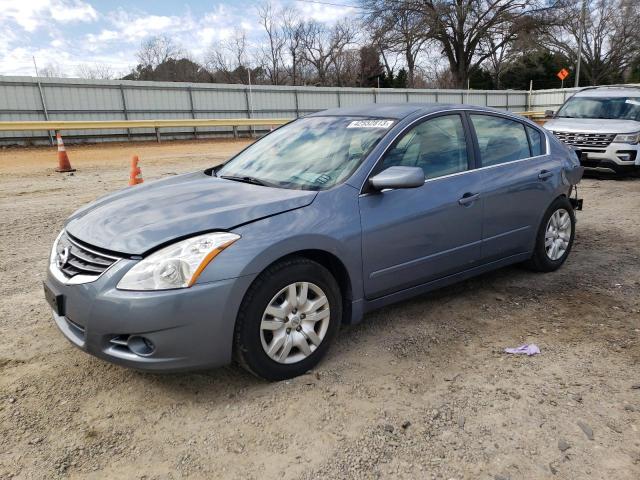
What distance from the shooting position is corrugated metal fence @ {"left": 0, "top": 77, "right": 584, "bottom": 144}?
754 inches

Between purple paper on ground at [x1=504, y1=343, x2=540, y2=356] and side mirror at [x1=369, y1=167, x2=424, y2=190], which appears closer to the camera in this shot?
side mirror at [x1=369, y1=167, x2=424, y2=190]

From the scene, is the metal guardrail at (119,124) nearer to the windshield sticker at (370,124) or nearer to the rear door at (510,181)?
the rear door at (510,181)

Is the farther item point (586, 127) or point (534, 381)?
point (586, 127)

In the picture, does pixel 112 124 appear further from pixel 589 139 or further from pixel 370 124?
pixel 370 124

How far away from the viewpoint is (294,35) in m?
55.6

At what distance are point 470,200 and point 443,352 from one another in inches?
45.9

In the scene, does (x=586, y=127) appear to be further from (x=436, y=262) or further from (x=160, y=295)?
(x=160, y=295)

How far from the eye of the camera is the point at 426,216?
3613mm

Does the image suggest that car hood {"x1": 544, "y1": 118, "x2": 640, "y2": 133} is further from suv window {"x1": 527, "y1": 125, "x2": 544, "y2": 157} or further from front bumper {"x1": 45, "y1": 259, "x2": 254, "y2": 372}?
front bumper {"x1": 45, "y1": 259, "x2": 254, "y2": 372}

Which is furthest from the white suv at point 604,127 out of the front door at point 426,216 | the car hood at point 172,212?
the car hood at point 172,212

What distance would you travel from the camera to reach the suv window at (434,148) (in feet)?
12.1

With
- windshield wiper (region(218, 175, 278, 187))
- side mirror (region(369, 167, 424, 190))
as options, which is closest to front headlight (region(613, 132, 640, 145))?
side mirror (region(369, 167, 424, 190))

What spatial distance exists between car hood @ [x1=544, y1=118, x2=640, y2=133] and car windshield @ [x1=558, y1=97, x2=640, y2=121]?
0.31 m

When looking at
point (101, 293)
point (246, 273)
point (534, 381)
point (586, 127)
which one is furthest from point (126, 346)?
point (586, 127)
